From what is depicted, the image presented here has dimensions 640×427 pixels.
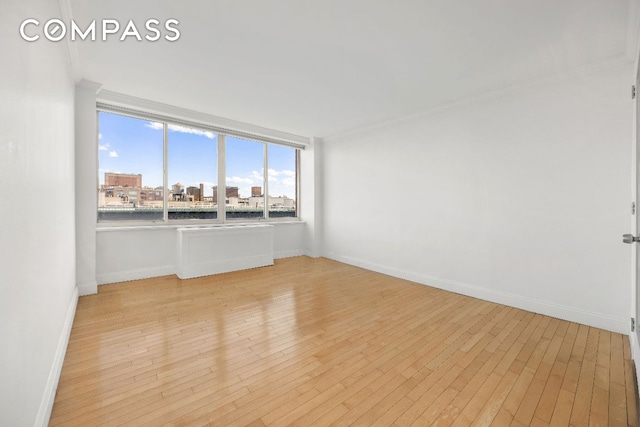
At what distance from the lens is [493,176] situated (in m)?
3.53

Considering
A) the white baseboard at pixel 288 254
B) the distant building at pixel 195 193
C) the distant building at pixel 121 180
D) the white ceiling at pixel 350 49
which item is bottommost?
the white baseboard at pixel 288 254

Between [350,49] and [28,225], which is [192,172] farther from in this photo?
[28,225]

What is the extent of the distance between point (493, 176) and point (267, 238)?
161 inches

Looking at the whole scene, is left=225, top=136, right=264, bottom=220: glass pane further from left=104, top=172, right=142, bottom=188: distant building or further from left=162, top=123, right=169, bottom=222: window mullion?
left=104, top=172, right=142, bottom=188: distant building

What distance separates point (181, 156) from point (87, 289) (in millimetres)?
2564

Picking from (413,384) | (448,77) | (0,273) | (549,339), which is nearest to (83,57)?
(0,273)

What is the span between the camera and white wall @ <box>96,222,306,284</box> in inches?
156

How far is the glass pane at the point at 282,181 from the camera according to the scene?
20.4 feet

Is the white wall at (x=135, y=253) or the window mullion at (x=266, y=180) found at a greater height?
the window mullion at (x=266, y=180)

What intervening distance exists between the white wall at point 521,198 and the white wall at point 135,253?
3.81 m

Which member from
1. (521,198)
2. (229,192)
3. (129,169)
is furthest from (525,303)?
(129,169)

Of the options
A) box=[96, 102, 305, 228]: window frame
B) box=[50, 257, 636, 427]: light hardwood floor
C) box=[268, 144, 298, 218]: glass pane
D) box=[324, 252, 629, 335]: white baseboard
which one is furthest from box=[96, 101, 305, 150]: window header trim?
box=[324, 252, 629, 335]: white baseboard

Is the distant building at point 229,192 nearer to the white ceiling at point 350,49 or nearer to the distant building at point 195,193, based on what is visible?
the distant building at point 195,193

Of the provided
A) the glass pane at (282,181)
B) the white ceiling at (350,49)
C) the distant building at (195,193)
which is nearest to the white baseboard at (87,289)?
the distant building at (195,193)
